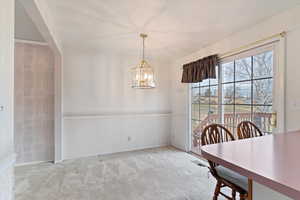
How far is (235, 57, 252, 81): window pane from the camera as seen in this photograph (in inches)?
105

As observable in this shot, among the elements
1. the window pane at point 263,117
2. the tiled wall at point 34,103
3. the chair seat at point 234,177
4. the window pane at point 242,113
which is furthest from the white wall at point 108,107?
the chair seat at point 234,177

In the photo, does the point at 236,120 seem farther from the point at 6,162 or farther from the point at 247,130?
the point at 6,162

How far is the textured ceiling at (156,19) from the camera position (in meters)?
1.93

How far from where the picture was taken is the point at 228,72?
305cm

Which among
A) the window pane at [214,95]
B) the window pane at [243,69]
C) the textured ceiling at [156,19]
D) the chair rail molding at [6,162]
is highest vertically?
the textured ceiling at [156,19]

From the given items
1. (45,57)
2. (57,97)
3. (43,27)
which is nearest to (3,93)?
(43,27)

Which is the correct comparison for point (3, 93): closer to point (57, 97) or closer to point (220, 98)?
point (57, 97)

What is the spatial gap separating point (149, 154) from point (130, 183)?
4.40ft

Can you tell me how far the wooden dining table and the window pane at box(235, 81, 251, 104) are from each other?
164 cm

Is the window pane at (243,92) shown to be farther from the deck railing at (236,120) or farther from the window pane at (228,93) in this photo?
the deck railing at (236,120)

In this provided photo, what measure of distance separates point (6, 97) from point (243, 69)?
117 inches

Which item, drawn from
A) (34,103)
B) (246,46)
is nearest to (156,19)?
(246,46)

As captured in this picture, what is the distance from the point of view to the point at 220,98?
10.4ft

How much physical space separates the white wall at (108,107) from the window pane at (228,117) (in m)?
1.72
